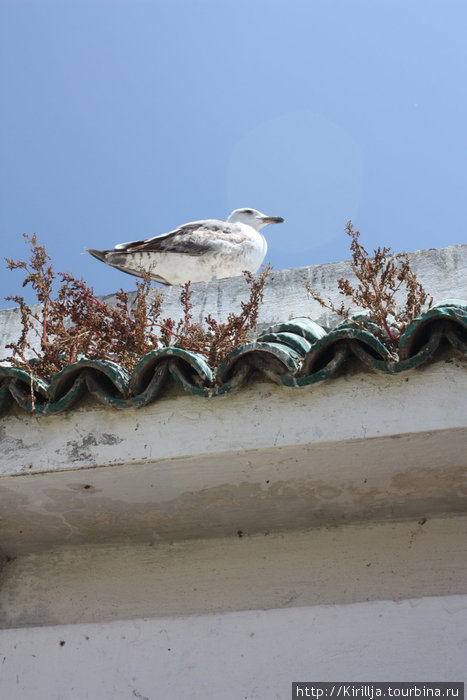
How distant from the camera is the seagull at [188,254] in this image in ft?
20.0

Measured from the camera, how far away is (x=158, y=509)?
3.31m

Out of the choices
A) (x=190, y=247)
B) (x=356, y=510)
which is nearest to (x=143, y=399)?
(x=356, y=510)

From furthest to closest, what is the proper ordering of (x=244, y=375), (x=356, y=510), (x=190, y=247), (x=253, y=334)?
(x=190, y=247) < (x=253, y=334) < (x=356, y=510) < (x=244, y=375)

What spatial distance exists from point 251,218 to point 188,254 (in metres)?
1.74

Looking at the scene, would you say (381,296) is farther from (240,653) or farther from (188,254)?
(188,254)

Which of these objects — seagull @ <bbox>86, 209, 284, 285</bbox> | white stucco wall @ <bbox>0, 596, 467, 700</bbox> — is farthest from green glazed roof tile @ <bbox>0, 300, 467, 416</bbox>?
seagull @ <bbox>86, 209, 284, 285</bbox>

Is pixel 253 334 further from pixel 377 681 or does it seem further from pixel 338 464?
pixel 377 681

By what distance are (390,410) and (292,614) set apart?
89 centimetres

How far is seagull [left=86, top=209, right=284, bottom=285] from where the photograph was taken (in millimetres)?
6102

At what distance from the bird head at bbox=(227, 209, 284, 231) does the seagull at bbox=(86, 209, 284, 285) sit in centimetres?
114

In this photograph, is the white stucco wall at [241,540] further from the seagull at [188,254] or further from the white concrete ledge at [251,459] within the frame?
the seagull at [188,254]

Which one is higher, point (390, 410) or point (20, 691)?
point (390, 410)

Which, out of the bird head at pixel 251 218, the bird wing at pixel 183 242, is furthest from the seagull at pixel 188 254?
the bird head at pixel 251 218

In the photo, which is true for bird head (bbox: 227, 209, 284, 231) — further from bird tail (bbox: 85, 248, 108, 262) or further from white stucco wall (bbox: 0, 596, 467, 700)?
white stucco wall (bbox: 0, 596, 467, 700)
